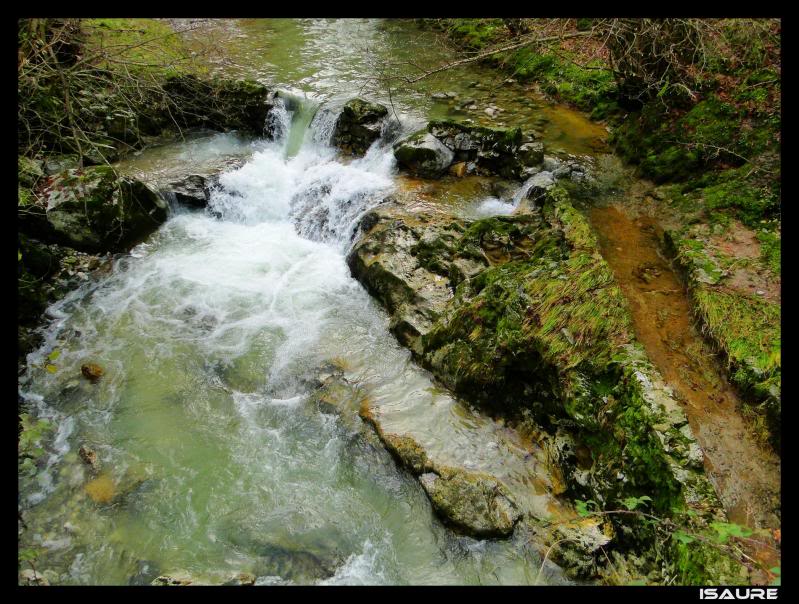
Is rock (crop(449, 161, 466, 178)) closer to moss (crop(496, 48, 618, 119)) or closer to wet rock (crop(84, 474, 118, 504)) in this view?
moss (crop(496, 48, 618, 119))

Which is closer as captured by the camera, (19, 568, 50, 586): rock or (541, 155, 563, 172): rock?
(19, 568, 50, 586): rock

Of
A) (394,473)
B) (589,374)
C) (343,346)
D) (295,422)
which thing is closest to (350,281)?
(343,346)

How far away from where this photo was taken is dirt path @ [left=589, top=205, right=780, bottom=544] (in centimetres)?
359

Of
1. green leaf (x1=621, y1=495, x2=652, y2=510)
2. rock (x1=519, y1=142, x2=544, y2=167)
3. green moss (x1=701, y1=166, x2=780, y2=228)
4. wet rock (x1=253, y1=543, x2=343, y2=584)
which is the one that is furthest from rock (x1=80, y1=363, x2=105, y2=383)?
green moss (x1=701, y1=166, x2=780, y2=228)

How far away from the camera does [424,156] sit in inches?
337

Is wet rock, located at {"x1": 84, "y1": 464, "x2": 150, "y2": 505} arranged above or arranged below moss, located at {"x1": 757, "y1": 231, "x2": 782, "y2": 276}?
below

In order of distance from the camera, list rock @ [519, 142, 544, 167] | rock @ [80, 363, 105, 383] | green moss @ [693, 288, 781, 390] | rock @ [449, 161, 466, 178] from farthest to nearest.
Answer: rock @ [449, 161, 466, 178] → rock @ [519, 142, 544, 167] → rock @ [80, 363, 105, 383] → green moss @ [693, 288, 781, 390]

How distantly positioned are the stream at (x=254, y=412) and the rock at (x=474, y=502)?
135 millimetres

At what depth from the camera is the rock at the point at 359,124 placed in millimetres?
9625

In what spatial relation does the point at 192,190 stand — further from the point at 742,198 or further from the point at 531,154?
the point at 742,198

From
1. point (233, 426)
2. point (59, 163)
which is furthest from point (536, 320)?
point (59, 163)

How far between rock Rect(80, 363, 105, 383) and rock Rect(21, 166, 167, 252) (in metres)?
2.43

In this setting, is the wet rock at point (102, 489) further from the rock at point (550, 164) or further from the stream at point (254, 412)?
the rock at point (550, 164)

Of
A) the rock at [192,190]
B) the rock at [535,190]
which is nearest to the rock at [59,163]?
the rock at [192,190]
